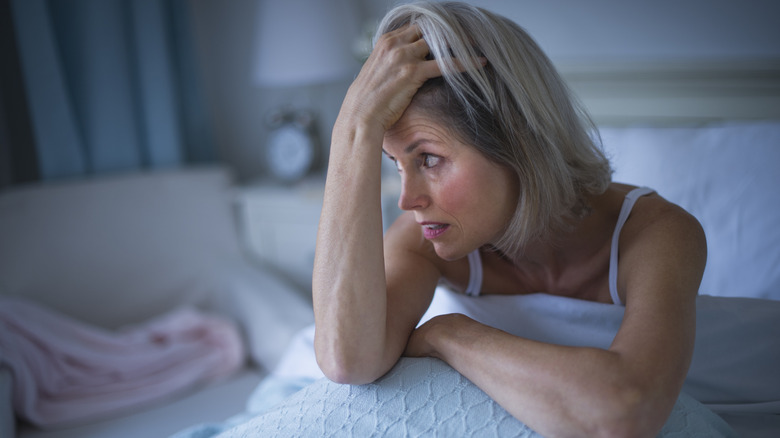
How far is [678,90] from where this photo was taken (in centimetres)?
162

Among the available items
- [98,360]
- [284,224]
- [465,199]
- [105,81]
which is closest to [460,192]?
[465,199]

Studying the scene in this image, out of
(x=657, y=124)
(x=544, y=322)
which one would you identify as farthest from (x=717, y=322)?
(x=657, y=124)

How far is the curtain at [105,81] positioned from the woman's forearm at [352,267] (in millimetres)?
1776

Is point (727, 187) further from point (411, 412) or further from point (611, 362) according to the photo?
point (411, 412)

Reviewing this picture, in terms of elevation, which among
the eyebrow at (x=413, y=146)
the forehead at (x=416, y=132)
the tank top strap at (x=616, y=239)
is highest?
the forehead at (x=416, y=132)

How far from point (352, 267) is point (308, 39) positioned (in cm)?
159

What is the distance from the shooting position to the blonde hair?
0.82m

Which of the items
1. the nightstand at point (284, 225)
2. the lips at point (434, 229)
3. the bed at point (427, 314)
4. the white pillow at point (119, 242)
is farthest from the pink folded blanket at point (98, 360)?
the lips at point (434, 229)

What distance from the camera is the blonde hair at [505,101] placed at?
824 mm

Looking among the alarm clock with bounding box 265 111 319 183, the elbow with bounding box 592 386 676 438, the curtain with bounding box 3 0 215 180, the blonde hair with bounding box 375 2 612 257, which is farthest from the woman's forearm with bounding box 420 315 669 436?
the curtain with bounding box 3 0 215 180

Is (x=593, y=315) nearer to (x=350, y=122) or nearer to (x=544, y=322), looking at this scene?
(x=544, y=322)

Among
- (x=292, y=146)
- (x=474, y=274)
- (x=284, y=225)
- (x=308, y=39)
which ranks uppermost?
(x=308, y=39)

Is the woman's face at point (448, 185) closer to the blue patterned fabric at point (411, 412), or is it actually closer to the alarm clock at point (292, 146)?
the blue patterned fabric at point (411, 412)

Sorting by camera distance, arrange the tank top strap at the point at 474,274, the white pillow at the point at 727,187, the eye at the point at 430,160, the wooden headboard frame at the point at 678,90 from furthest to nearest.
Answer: the wooden headboard frame at the point at 678,90 → the white pillow at the point at 727,187 → the tank top strap at the point at 474,274 → the eye at the point at 430,160
